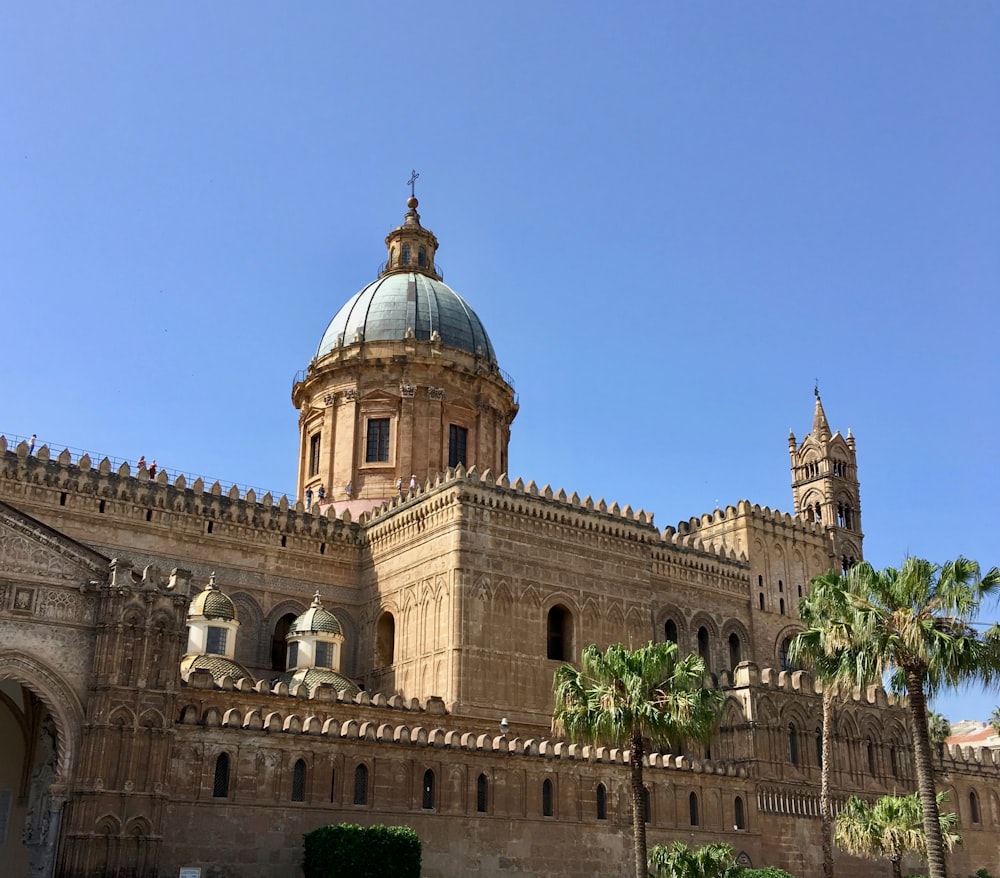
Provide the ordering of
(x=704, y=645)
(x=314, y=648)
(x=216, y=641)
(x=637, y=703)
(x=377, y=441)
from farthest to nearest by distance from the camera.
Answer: (x=377, y=441) → (x=704, y=645) → (x=314, y=648) → (x=216, y=641) → (x=637, y=703)

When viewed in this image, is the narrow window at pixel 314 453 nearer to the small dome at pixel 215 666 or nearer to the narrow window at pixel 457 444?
the narrow window at pixel 457 444

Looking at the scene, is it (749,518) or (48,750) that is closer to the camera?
(48,750)

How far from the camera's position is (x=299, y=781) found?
82.1ft

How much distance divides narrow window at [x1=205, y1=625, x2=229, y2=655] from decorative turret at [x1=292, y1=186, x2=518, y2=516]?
11.6 meters

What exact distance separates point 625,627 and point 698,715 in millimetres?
13553

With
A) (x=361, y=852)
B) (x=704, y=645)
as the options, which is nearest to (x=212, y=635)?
(x=361, y=852)

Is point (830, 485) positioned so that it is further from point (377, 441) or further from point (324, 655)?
point (324, 655)

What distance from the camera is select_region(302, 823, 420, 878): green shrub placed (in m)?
23.0

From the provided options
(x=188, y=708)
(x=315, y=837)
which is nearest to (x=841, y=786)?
(x=315, y=837)

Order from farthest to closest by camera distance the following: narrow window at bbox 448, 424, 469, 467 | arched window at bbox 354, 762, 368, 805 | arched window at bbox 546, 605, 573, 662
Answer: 1. narrow window at bbox 448, 424, 469, 467
2. arched window at bbox 546, 605, 573, 662
3. arched window at bbox 354, 762, 368, 805

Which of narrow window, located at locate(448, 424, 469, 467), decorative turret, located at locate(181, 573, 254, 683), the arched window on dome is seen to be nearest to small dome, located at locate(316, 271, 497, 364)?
narrow window, located at locate(448, 424, 469, 467)

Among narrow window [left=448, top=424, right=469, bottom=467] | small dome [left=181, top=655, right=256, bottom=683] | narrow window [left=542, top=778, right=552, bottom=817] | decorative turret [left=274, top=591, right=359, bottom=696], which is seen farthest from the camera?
narrow window [left=448, top=424, right=469, bottom=467]

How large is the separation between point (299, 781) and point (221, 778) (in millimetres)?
1854

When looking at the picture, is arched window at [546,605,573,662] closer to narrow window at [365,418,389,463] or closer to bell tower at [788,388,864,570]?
narrow window at [365,418,389,463]
